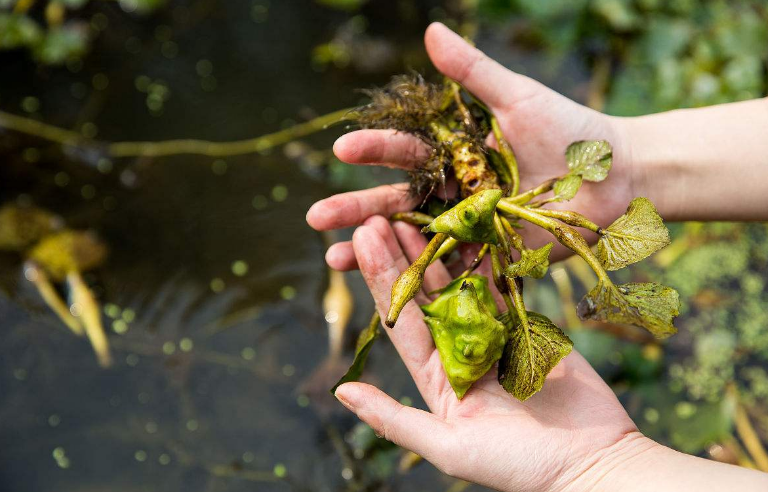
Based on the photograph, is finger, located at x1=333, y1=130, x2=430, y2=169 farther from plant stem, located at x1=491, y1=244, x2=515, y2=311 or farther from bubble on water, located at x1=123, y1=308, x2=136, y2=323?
bubble on water, located at x1=123, y1=308, x2=136, y2=323

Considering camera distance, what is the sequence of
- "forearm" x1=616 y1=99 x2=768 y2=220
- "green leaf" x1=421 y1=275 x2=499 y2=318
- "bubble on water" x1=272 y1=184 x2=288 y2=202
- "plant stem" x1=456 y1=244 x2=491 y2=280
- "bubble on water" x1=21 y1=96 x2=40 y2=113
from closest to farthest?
1. "green leaf" x1=421 y1=275 x2=499 y2=318
2. "plant stem" x1=456 y1=244 x2=491 y2=280
3. "forearm" x1=616 y1=99 x2=768 y2=220
4. "bubble on water" x1=272 y1=184 x2=288 y2=202
5. "bubble on water" x1=21 y1=96 x2=40 y2=113

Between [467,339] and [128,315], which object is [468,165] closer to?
[467,339]

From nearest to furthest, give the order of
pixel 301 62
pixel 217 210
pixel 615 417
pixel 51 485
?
pixel 615 417, pixel 51 485, pixel 217 210, pixel 301 62

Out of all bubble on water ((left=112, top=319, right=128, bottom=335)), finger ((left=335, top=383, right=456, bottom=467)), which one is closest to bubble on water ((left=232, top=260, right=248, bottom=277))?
bubble on water ((left=112, top=319, right=128, bottom=335))

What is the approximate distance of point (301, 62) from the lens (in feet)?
9.05

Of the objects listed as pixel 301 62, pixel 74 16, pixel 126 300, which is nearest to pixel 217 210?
pixel 126 300

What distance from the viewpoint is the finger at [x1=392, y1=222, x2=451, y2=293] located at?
1.46 meters

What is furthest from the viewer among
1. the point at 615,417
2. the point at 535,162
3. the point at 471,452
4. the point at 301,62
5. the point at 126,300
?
the point at 301,62

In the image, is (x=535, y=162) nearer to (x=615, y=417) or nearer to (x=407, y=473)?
(x=615, y=417)

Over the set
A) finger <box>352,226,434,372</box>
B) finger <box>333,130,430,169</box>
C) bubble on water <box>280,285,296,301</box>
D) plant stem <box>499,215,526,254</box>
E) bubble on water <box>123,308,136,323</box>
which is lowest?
bubble on water <box>280,285,296,301</box>

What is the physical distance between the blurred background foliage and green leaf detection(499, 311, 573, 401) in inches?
32.6

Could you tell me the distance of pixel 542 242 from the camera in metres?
1.58

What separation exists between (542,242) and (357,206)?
475mm

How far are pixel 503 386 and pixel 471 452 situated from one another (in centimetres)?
13
